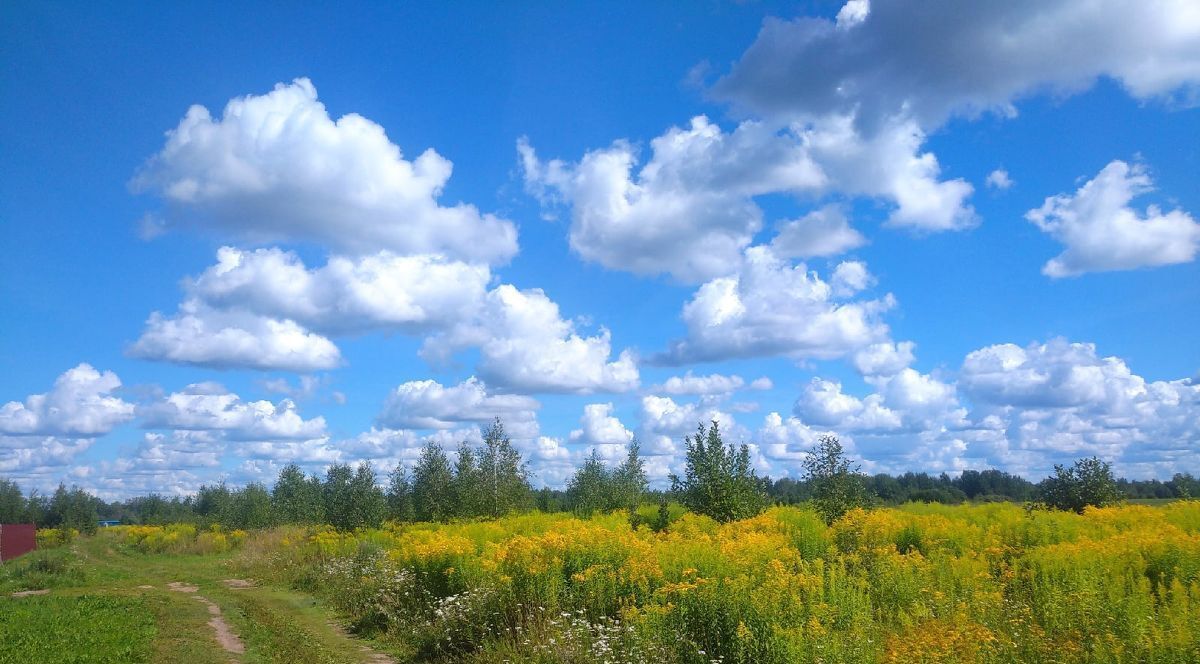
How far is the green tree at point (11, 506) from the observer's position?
7412 centimetres

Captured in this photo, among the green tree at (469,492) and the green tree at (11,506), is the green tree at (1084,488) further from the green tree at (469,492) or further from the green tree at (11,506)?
the green tree at (11,506)

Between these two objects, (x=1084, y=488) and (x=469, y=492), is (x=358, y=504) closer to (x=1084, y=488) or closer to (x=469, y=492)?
(x=469, y=492)

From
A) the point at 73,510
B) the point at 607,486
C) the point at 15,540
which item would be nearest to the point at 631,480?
the point at 607,486

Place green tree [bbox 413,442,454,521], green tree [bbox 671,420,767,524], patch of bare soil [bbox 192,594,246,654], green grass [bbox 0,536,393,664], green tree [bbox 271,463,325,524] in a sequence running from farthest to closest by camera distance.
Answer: green tree [bbox 271,463,325,524] → green tree [bbox 413,442,454,521] → green tree [bbox 671,420,767,524] → patch of bare soil [bbox 192,594,246,654] → green grass [bbox 0,536,393,664]

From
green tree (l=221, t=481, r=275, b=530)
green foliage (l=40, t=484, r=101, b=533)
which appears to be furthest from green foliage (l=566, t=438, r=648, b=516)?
green foliage (l=40, t=484, r=101, b=533)

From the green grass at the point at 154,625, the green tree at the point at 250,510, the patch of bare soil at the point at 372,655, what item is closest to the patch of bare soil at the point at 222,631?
the green grass at the point at 154,625

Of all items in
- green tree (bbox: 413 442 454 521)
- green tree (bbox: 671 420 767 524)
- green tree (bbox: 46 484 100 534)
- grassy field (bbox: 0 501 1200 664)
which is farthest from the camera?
green tree (bbox: 46 484 100 534)

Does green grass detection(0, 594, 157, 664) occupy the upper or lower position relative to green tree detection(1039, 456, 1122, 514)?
lower

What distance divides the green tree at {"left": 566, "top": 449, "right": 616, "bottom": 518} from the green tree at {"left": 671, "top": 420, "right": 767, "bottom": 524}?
41.0 ft

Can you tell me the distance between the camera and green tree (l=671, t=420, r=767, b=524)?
2086 centimetres

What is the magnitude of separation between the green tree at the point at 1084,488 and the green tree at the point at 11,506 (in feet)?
303

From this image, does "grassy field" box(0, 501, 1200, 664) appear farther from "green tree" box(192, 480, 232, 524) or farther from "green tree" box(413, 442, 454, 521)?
"green tree" box(192, 480, 232, 524)

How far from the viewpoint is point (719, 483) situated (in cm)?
2116

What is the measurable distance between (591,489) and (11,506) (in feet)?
237
